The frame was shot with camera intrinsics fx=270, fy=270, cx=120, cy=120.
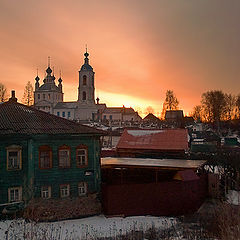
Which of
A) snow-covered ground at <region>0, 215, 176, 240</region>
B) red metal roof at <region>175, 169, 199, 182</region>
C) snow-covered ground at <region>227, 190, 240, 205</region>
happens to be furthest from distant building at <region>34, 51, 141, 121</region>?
snow-covered ground at <region>0, 215, 176, 240</region>

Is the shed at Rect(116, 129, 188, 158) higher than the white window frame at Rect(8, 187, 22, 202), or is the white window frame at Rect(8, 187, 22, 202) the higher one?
the shed at Rect(116, 129, 188, 158)

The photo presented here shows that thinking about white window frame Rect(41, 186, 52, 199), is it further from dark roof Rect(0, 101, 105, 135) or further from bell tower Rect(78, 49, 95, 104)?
bell tower Rect(78, 49, 95, 104)

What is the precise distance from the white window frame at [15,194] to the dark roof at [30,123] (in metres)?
3.40

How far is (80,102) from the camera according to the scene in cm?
9275

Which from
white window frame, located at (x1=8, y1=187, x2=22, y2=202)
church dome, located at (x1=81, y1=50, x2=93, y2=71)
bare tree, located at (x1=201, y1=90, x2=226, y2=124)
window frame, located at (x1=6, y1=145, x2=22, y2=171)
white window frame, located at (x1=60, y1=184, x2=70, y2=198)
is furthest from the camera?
church dome, located at (x1=81, y1=50, x2=93, y2=71)

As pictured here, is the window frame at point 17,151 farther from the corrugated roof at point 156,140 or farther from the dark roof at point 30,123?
the corrugated roof at point 156,140

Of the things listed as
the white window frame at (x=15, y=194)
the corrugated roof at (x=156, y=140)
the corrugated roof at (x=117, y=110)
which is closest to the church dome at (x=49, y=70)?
the corrugated roof at (x=117, y=110)

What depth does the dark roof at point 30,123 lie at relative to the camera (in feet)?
54.2

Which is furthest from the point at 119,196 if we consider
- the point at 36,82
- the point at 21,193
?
the point at 36,82

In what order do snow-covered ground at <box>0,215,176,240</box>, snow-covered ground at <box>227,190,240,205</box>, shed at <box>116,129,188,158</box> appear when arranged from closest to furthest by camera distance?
snow-covered ground at <box>0,215,176,240</box>, snow-covered ground at <box>227,190,240,205</box>, shed at <box>116,129,188,158</box>

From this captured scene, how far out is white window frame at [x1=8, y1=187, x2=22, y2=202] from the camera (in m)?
15.9

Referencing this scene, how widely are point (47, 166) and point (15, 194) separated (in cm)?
243

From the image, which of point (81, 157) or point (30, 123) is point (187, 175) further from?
point (30, 123)

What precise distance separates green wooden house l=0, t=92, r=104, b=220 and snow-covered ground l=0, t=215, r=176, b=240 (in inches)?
39.2
